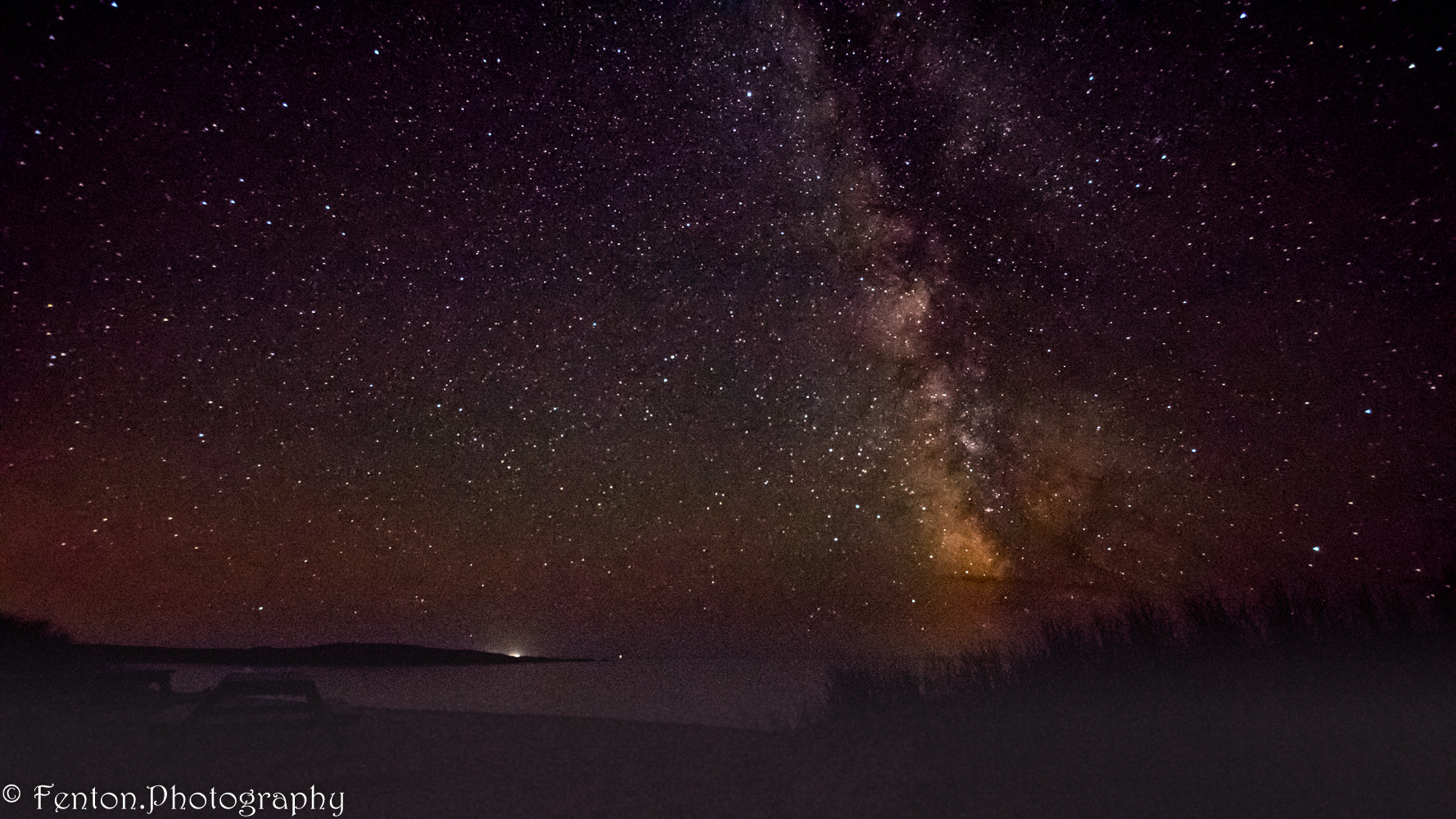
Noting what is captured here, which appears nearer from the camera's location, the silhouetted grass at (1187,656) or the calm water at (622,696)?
the silhouetted grass at (1187,656)

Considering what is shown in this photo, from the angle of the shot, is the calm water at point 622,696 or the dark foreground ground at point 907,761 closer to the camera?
the dark foreground ground at point 907,761

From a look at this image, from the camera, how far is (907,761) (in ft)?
12.8

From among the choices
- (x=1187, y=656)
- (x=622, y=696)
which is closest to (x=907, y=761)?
(x=1187, y=656)

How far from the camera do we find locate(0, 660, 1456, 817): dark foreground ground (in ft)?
10.4

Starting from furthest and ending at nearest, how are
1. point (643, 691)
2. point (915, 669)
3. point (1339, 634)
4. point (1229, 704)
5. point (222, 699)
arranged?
point (643, 691)
point (915, 669)
point (222, 699)
point (1339, 634)
point (1229, 704)

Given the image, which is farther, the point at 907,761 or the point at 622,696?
the point at 622,696

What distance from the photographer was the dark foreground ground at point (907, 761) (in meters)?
3.16

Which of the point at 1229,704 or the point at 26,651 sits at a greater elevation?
the point at 26,651

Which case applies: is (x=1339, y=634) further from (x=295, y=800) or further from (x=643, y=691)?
(x=643, y=691)

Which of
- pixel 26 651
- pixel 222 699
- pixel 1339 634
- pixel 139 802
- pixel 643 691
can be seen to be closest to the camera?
pixel 139 802

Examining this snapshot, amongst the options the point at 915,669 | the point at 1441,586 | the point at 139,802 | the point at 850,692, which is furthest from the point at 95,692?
the point at 1441,586

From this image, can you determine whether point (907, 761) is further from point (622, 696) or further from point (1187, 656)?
point (622, 696)

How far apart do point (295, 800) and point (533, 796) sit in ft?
3.84

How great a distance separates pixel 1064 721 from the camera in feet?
13.9
